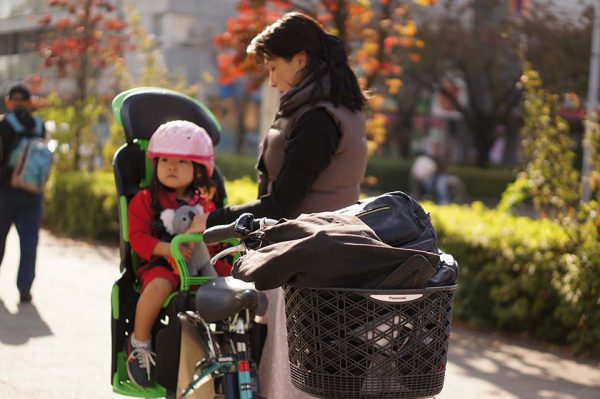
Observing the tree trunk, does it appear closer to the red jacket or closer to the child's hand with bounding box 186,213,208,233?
the red jacket

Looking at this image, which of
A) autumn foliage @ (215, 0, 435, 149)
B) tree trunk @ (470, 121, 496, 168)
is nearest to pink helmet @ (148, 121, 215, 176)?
autumn foliage @ (215, 0, 435, 149)

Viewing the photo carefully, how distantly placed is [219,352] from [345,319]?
1331 mm

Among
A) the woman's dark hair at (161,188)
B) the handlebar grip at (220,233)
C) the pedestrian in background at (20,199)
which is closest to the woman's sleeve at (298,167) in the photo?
the handlebar grip at (220,233)

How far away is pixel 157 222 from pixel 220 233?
135cm

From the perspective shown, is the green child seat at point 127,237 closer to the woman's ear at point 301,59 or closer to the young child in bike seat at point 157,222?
the young child in bike seat at point 157,222

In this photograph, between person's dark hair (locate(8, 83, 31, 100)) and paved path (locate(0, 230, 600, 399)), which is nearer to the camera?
paved path (locate(0, 230, 600, 399))

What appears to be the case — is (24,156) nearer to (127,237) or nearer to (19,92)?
(19,92)

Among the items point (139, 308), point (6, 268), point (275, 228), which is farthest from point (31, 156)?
point (275, 228)

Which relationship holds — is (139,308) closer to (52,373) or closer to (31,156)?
(52,373)

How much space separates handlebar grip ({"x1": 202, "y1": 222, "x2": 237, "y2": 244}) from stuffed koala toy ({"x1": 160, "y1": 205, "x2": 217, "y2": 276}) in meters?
1.13

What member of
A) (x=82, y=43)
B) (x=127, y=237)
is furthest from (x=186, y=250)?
(x=82, y=43)

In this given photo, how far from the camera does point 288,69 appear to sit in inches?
162

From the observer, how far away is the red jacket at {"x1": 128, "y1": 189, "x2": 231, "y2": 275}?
4438 millimetres

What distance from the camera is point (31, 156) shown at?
8.23m
